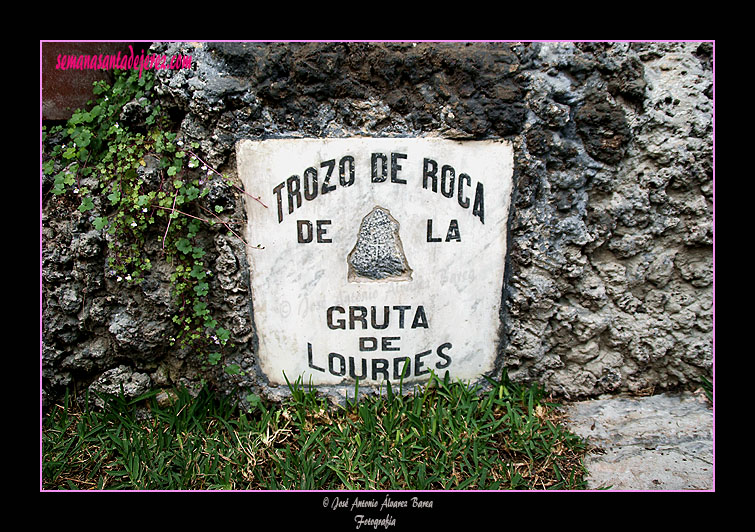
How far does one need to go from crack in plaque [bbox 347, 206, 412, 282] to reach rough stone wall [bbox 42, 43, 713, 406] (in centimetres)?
38

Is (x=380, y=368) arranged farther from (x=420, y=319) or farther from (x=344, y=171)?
(x=344, y=171)

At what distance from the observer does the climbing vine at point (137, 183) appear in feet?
7.91

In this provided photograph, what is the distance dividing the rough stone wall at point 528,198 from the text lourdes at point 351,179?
0.13 m

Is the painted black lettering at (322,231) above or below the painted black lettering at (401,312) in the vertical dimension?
above

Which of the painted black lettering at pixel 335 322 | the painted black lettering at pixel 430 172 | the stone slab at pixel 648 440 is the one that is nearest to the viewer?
the stone slab at pixel 648 440

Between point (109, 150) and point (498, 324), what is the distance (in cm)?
187

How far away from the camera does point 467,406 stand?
257 cm

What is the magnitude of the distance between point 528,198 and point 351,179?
76cm

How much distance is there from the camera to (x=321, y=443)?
2.45m

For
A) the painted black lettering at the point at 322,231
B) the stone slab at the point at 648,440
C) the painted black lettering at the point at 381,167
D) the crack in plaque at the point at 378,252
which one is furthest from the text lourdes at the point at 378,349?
the stone slab at the point at 648,440

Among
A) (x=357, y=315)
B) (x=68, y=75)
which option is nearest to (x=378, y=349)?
(x=357, y=315)

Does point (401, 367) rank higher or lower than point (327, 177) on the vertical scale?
lower

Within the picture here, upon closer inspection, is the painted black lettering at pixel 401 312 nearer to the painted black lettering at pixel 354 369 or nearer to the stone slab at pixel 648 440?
the painted black lettering at pixel 354 369

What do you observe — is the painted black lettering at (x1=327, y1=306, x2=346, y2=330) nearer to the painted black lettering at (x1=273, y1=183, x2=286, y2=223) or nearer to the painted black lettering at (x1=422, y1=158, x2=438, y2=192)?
the painted black lettering at (x1=273, y1=183, x2=286, y2=223)
